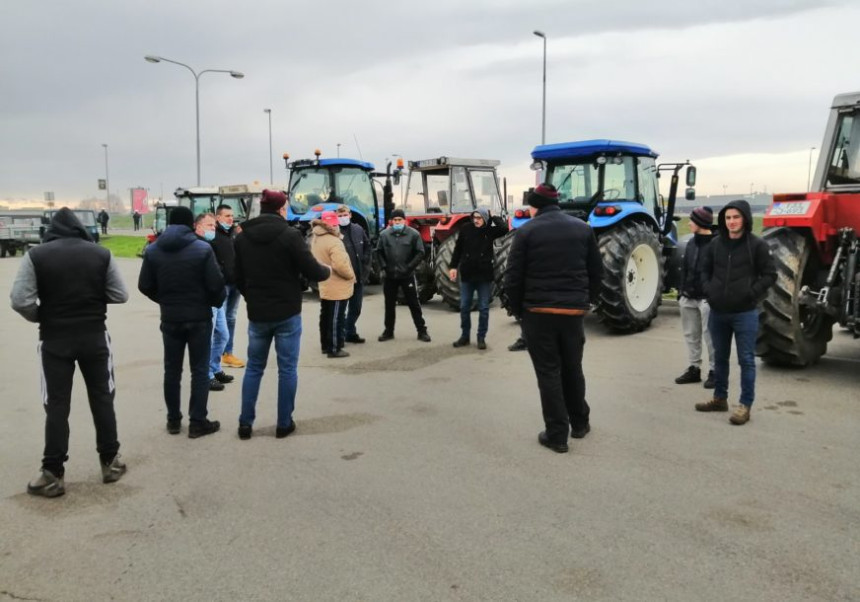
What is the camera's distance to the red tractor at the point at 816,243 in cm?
636

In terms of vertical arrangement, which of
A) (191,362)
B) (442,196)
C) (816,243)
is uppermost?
(442,196)

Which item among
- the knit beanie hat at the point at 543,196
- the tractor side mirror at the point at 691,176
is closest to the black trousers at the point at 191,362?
the knit beanie hat at the point at 543,196

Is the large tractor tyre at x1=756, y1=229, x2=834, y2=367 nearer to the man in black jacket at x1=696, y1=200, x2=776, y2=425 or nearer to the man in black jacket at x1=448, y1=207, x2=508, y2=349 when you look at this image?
the man in black jacket at x1=696, y1=200, x2=776, y2=425

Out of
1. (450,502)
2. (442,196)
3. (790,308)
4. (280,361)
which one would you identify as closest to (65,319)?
(280,361)

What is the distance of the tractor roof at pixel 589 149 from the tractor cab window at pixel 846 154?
3.35m

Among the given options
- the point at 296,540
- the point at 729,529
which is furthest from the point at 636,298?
the point at 296,540

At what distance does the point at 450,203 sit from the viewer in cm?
1249

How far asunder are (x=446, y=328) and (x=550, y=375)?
5154 millimetres

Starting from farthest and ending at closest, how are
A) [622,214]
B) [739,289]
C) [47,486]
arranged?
[622,214], [739,289], [47,486]

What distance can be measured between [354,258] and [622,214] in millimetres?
3613

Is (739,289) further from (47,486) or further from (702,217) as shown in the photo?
(47,486)

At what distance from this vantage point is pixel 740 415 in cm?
521

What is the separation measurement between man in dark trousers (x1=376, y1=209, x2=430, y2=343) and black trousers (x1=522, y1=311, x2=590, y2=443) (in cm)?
419

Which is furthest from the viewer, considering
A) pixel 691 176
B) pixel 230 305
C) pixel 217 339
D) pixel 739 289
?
pixel 691 176
